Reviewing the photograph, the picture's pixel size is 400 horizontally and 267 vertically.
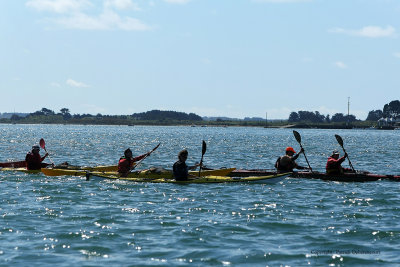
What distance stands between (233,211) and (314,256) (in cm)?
545

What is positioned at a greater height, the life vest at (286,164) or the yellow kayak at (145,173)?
the life vest at (286,164)

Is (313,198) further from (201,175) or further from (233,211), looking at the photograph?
(201,175)

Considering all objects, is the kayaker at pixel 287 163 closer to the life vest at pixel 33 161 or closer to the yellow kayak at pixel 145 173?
the yellow kayak at pixel 145 173

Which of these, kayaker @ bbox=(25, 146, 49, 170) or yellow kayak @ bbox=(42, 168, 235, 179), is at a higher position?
kayaker @ bbox=(25, 146, 49, 170)

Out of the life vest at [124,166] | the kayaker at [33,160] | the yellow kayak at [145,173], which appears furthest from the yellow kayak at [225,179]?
the kayaker at [33,160]

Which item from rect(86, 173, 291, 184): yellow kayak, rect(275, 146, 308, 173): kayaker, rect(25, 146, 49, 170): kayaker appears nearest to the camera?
rect(86, 173, 291, 184): yellow kayak

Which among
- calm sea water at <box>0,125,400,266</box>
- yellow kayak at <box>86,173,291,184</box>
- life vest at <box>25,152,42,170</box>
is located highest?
life vest at <box>25,152,42,170</box>

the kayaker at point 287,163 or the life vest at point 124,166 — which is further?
the kayaker at point 287,163

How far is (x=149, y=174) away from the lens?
82.3 ft

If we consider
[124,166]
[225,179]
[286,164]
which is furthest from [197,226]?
[286,164]

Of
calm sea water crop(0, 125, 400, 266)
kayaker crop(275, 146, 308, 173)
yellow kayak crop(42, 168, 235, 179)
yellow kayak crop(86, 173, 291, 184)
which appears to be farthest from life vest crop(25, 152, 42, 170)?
kayaker crop(275, 146, 308, 173)

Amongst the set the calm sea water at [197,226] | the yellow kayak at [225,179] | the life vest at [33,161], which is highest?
the life vest at [33,161]

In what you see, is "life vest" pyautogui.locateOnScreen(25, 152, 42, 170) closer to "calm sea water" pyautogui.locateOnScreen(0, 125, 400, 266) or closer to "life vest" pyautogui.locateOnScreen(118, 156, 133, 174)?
"calm sea water" pyautogui.locateOnScreen(0, 125, 400, 266)

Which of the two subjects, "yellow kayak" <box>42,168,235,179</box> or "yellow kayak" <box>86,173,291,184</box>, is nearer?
"yellow kayak" <box>86,173,291,184</box>
